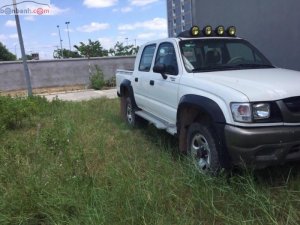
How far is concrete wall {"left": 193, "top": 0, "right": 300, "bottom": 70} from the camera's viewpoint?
7.96 m

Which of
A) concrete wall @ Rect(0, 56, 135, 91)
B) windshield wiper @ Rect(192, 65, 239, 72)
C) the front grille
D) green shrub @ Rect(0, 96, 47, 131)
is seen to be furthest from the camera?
concrete wall @ Rect(0, 56, 135, 91)

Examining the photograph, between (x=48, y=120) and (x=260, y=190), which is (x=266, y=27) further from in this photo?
(x=260, y=190)

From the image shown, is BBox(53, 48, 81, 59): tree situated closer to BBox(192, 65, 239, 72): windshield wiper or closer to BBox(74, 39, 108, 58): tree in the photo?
BBox(74, 39, 108, 58): tree

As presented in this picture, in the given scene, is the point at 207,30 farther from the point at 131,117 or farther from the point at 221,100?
the point at 131,117

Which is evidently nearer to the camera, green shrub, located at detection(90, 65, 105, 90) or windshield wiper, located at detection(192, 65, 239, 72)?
windshield wiper, located at detection(192, 65, 239, 72)

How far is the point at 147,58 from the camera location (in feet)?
20.0

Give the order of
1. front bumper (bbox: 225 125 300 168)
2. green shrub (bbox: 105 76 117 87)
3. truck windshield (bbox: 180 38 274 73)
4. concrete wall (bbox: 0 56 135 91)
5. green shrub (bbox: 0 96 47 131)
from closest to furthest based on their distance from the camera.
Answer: front bumper (bbox: 225 125 300 168)
truck windshield (bbox: 180 38 274 73)
green shrub (bbox: 0 96 47 131)
concrete wall (bbox: 0 56 135 91)
green shrub (bbox: 105 76 117 87)

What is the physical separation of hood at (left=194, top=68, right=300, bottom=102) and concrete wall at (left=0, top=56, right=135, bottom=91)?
46.4 feet

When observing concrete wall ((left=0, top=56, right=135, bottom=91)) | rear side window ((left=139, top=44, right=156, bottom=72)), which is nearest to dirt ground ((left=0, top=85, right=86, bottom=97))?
concrete wall ((left=0, top=56, right=135, bottom=91))

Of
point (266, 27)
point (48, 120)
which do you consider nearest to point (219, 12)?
point (266, 27)

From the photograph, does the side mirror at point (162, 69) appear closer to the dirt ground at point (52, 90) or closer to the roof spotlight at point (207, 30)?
the roof spotlight at point (207, 30)

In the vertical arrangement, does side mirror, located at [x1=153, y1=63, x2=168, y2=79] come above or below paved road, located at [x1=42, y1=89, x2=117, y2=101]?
above

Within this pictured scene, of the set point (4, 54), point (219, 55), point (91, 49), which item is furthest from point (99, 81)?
point (4, 54)

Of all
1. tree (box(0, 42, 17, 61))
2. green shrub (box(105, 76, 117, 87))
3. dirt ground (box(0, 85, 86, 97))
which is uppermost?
tree (box(0, 42, 17, 61))
